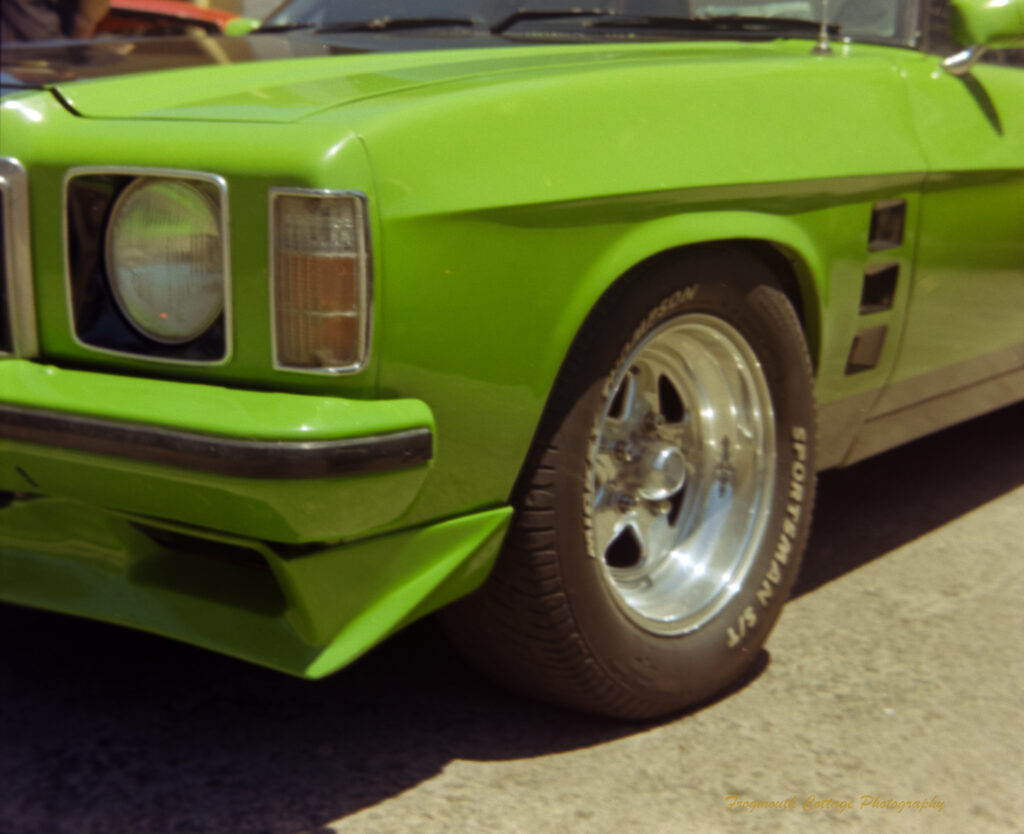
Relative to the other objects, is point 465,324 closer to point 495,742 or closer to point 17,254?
point 17,254

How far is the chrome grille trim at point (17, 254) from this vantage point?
1.82 m

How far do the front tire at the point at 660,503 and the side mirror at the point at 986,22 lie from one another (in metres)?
0.75

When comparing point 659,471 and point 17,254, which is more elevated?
point 17,254

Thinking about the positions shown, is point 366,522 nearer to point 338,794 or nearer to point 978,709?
point 338,794

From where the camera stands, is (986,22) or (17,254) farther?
(986,22)

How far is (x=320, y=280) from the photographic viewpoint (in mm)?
1692

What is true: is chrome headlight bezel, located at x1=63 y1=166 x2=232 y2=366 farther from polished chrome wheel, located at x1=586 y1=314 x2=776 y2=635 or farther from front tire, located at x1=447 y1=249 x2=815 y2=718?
polished chrome wheel, located at x1=586 y1=314 x2=776 y2=635

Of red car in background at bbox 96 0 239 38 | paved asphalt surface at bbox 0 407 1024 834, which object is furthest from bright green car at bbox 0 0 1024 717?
red car in background at bbox 96 0 239 38

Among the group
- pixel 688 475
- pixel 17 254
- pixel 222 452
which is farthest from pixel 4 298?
pixel 688 475

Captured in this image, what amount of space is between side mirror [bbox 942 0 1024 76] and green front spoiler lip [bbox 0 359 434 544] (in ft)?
5.03

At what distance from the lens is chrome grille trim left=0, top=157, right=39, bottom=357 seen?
1822 millimetres

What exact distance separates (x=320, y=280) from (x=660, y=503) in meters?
1.01

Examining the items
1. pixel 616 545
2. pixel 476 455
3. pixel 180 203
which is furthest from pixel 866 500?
pixel 180 203

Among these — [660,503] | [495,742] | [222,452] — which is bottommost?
[495,742]
